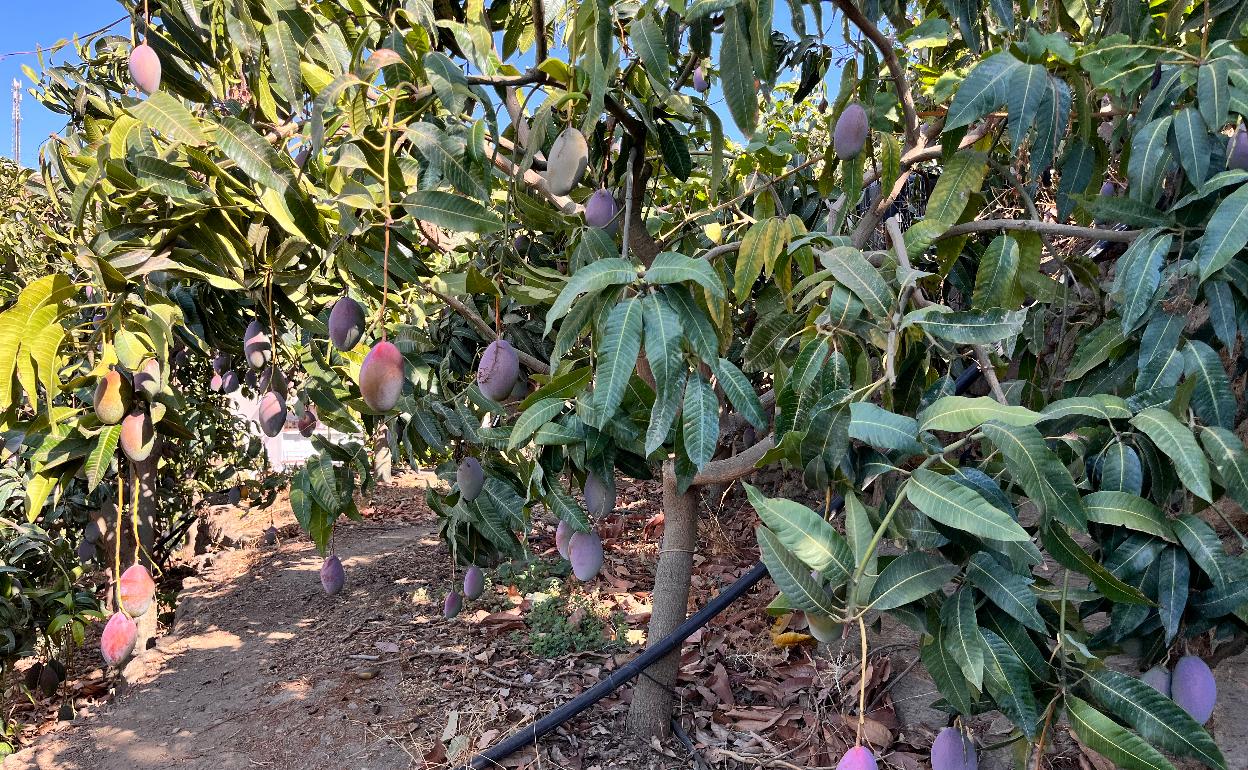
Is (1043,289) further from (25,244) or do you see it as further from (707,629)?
(25,244)

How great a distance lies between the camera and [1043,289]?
1377 millimetres

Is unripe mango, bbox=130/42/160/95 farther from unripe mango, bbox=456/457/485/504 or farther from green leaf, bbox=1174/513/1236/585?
green leaf, bbox=1174/513/1236/585

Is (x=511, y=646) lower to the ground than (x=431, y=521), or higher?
higher

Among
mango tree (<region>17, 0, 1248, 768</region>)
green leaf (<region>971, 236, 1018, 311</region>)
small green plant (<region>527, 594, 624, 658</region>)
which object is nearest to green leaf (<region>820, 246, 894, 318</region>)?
mango tree (<region>17, 0, 1248, 768</region>)

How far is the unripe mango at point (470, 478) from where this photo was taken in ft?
5.59

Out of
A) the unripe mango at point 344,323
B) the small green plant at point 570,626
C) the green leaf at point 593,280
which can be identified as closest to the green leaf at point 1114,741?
the green leaf at point 593,280

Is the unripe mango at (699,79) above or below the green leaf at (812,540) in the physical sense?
above

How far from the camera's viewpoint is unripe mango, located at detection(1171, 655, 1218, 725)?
935 millimetres

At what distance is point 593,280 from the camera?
2.97 feet

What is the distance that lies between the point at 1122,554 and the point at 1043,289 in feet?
2.21

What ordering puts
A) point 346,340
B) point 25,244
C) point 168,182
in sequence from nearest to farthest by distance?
point 168,182, point 346,340, point 25,244

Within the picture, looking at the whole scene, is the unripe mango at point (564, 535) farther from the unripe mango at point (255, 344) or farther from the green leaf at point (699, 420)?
the unripe mango at point (255, 344)

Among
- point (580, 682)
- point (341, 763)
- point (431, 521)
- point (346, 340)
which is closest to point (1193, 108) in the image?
point (346, 340)

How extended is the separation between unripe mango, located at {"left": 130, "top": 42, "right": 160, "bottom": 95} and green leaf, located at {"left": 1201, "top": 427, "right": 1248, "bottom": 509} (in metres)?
1.90
